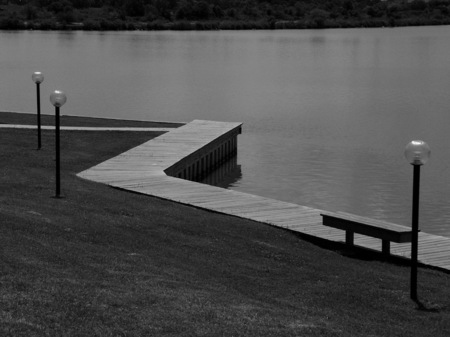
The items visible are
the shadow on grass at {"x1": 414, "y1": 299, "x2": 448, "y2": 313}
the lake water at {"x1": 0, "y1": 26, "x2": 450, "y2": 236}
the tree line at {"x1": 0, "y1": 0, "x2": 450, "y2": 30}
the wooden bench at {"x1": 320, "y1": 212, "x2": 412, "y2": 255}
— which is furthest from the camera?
the tree line at {"x1": 0, "y1": 0, "x2": 450, "y2": 30}

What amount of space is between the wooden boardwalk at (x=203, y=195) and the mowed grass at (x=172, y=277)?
44cm

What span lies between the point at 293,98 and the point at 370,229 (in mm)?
31517

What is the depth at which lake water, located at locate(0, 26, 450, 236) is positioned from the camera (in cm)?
2392

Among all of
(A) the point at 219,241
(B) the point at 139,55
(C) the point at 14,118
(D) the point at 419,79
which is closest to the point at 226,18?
(B) the point at 139,55

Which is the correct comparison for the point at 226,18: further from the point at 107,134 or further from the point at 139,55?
the point at 107,134

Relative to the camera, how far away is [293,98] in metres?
45.2

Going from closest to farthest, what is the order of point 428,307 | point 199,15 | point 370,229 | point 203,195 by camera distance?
point 428,307, point 370,229, point 203,195, point 199,15

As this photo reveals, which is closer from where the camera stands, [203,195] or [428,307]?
[428,307]

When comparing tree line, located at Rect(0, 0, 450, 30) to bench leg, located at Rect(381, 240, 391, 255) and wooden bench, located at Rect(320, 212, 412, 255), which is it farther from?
bench leg, located at Rect(381, 240, 391, 255)

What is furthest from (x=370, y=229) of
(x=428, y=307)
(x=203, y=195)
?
(x=203, y=195)

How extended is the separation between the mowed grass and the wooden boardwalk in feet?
1.46

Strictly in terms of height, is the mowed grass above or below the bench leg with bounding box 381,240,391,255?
above

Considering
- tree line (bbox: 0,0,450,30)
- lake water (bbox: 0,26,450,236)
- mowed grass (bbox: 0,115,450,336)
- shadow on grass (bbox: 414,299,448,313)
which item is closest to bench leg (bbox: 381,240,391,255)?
mowed grass (bbox: 0,115,450,336)

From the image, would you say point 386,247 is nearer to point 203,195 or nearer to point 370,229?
point 370,229
